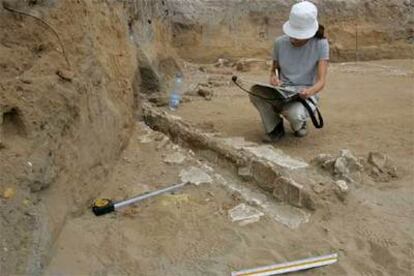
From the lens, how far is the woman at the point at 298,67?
4.14 metres

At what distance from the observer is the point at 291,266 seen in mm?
2684

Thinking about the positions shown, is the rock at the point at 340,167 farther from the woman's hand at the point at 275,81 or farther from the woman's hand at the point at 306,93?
the woman's hand at the point at 275,81

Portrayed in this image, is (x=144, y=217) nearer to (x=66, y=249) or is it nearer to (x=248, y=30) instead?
(x=66, y=249)

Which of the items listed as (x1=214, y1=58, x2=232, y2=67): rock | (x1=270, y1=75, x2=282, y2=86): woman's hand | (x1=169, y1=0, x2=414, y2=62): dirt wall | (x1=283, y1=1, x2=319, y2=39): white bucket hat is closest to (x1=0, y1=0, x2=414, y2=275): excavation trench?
(x1=270, y1=75, x2=282, y2=86): woman's hand

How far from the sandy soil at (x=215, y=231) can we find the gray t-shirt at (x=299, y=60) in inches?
19.2

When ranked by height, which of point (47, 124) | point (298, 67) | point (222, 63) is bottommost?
point (222, 63)

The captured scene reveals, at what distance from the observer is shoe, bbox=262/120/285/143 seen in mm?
4340

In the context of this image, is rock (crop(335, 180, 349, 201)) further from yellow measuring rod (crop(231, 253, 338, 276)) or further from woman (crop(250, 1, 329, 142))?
woman (crop(250, 1, 329, 142))

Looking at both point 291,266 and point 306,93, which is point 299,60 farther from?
point 291,266

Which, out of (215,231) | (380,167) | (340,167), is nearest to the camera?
(215,231)

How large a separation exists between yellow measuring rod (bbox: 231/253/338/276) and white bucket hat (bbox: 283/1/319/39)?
73.4 inches

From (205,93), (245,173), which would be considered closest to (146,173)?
(245,173)

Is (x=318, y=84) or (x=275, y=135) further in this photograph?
(x=275, y=135)

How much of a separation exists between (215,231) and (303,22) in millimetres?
1834
